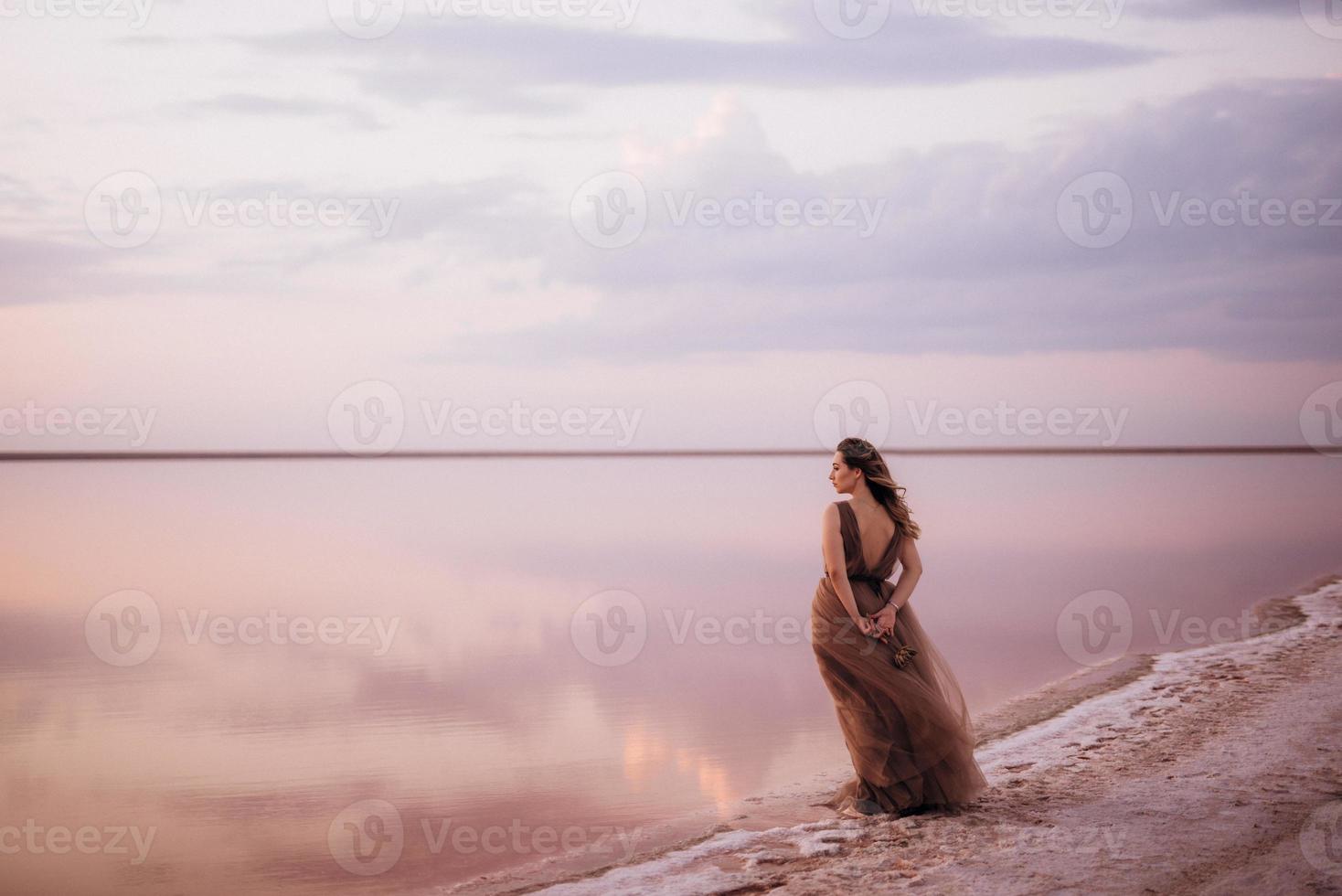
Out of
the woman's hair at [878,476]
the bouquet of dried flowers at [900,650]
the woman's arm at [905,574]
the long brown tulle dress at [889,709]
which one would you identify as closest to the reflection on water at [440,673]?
the long brown tulle dress at [889,709]

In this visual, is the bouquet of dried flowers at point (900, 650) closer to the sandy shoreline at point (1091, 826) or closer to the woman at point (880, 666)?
the woman at point (880, 666)

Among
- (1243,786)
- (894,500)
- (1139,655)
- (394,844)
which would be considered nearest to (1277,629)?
(1139,655)

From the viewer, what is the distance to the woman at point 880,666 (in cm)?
523

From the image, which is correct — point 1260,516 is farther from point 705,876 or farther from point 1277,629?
point 705,876

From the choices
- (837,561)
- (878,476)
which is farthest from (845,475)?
(837,561)

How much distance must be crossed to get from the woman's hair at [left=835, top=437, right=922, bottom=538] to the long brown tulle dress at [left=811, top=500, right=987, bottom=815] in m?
0.09

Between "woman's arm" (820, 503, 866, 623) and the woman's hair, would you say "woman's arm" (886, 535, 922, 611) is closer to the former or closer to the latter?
the woman's hair

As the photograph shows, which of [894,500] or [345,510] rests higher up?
[345,510]

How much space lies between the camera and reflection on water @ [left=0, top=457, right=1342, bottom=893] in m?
5.54

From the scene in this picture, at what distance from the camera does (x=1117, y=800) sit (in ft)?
17.0

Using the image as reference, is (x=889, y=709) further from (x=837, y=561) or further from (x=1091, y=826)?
(x=1091, y=826)

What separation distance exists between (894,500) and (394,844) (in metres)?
2.97

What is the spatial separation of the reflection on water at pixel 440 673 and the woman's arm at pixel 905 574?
1522 mm

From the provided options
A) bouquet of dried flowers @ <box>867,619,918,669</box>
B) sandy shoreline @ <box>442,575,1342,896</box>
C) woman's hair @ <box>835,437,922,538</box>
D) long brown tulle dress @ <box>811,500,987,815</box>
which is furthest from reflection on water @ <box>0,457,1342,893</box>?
woman's hair @ <box>835,437,922,538</box>
